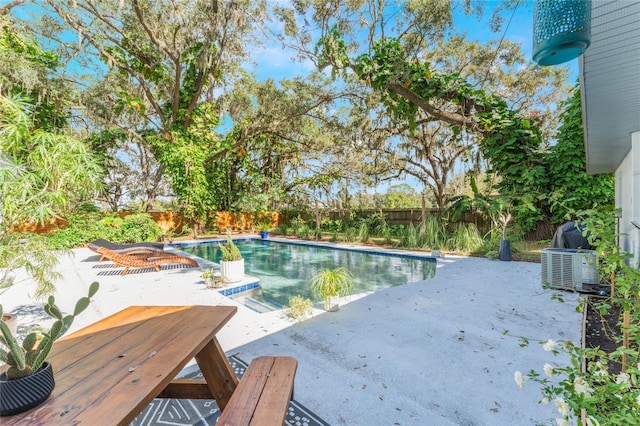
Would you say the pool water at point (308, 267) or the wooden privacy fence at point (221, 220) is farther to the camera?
the wooden privacy fence at point (221, 220)

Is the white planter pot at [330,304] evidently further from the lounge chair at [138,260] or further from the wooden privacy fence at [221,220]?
the wooden privacy fence at [221,220]

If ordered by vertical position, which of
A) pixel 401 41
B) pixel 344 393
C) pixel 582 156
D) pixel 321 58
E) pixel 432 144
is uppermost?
pixel 401 41

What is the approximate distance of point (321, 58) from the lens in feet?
30.9

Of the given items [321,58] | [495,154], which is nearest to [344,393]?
[495,154]

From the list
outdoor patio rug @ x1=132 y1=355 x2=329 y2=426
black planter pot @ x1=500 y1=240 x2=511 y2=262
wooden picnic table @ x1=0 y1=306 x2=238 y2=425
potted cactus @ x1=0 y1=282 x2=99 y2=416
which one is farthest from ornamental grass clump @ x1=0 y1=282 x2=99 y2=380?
black planter pot @ x1=500 y1=240 x2=511 y2=262

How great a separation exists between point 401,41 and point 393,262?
7329 mm

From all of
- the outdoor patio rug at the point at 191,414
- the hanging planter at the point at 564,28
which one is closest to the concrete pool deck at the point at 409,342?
the outdoor patio rug at the point at 191,414

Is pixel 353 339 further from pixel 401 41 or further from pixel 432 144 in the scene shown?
pixel 432 144

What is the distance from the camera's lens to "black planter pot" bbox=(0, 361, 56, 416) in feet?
3.18

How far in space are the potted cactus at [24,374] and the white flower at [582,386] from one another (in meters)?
1.79

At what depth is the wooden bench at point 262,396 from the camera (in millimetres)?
1246

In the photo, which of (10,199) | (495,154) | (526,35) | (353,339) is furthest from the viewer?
(526,35)

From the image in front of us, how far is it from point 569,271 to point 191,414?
4.96m

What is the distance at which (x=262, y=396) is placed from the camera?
1419 millimetres
